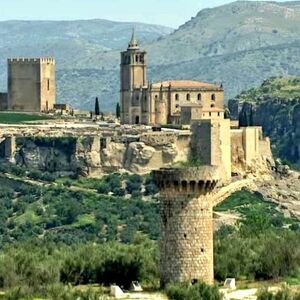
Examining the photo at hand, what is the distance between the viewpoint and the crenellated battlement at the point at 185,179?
46844 millimetres

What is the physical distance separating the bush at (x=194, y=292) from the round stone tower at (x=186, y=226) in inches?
51.2

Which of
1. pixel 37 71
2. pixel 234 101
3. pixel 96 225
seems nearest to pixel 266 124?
pixel 234 101

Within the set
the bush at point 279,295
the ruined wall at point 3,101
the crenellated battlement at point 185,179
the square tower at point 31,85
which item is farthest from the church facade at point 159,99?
the bush at point 279,295

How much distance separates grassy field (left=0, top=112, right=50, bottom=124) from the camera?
111 metres

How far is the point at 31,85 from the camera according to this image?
116 m

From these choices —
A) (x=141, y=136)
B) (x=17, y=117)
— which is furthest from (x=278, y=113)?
(x=141, y=136)

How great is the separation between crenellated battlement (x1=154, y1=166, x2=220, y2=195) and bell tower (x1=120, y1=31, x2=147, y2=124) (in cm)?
5977

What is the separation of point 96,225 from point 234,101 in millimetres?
80994

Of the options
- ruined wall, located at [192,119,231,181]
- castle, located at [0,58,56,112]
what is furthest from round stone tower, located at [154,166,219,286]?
castle, located at [0,58,56,112]

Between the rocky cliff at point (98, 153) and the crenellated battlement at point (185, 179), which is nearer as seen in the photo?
the crenellated battlement at point (185, 179)

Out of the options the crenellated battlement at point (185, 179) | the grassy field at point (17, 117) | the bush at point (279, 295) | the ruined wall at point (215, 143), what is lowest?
the bush at point (279, 295)

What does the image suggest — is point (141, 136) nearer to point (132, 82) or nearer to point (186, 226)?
point (132, 82)

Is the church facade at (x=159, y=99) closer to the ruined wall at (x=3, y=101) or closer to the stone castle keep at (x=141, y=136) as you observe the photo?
the stone castle keep at (x=141, y=136)

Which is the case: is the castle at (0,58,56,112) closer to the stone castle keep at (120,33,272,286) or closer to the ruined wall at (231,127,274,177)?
the stone castle keep at (120,33,272,286)
